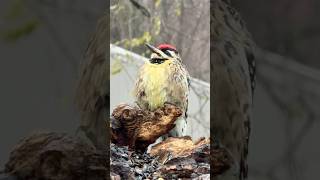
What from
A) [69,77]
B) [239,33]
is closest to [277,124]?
[239,33]

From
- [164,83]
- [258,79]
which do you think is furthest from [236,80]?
[164,83]

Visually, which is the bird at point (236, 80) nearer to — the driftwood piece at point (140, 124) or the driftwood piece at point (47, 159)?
the driftwood piece at point (140, 124)

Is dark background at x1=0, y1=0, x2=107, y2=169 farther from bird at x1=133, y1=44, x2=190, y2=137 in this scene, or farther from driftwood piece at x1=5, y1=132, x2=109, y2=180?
bird at x1=133, y1=44, x2=190, y2=137

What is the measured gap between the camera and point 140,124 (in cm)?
208

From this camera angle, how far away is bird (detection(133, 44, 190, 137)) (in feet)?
6.84

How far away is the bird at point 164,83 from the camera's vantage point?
2086 millimetres

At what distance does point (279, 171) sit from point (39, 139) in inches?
27.4

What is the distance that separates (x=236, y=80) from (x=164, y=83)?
250mm

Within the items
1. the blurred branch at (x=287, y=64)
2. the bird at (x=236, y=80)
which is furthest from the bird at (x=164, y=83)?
the blurred branch at (x=287, y=64)

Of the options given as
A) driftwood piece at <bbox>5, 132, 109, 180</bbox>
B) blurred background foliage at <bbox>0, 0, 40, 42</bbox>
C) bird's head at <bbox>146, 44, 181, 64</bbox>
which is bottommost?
driftwood piece at <bbox>5, 132, 109, 180</bbox>

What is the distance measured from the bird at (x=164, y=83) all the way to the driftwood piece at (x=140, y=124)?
18mm

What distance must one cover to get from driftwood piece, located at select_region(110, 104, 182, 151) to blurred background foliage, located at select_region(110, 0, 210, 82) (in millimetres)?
156

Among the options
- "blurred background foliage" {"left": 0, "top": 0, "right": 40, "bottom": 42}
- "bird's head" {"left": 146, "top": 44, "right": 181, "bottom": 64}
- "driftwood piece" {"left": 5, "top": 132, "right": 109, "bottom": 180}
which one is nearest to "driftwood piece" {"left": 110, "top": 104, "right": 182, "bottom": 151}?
"bird's head" {"left": 146, "top": 44, "right": 181, "bottom": 64}

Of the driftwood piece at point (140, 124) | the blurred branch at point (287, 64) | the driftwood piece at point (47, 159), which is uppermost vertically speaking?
the blurred branch at point (287, 64)
